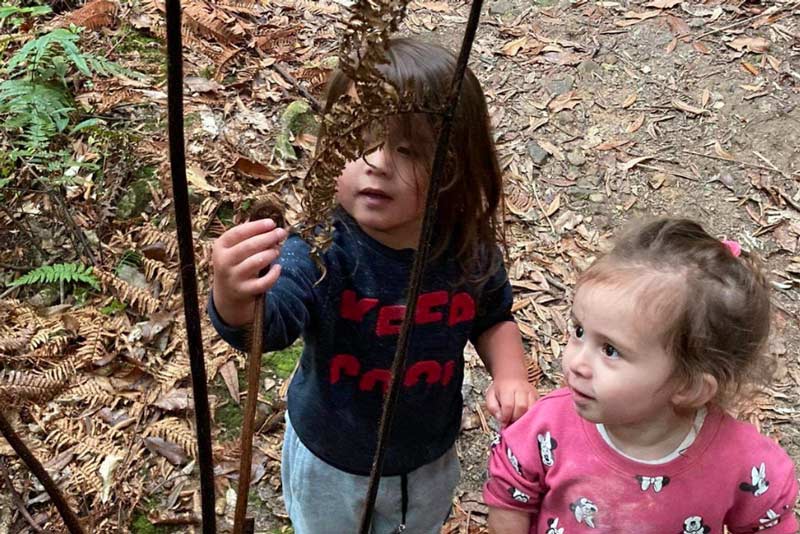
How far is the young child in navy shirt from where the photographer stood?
116 cm

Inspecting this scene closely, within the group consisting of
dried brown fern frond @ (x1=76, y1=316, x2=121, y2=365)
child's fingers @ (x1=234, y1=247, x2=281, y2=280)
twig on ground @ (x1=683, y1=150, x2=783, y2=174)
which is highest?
child's fingers @ (x1=234, y1=247, x2=281, y2=280)

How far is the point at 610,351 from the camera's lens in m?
1.22

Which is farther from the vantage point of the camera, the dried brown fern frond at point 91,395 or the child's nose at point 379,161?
the dried brown fern frond at point 91,395

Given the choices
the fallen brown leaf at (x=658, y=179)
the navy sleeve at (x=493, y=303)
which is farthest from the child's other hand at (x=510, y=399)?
the fallen brown leaf at (x=658, y=179)

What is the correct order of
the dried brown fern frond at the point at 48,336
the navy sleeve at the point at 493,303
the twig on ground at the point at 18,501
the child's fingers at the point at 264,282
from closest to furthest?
the child's fingers at the point at 264,282 < the navy sleeve at the point at 493,303 < the twig on ground at the point at 18,501 < the dried brown fern frond at the point at 48,336

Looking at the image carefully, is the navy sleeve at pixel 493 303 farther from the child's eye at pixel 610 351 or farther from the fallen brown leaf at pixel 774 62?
the fallen brown leaf at pixel 774 62

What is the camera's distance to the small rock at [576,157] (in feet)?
10.3

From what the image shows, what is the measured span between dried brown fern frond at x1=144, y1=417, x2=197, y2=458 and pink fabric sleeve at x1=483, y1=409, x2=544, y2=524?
3.42ft

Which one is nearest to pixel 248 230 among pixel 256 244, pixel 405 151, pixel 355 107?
pixel 256 244

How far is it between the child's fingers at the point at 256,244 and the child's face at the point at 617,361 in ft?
1.80

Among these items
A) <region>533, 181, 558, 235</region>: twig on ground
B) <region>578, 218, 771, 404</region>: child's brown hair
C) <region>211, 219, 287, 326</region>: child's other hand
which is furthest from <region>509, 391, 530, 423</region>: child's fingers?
<region>533, 181, 558, 235</region>: twig on ground

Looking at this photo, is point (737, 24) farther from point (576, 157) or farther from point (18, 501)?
point (18, 501)

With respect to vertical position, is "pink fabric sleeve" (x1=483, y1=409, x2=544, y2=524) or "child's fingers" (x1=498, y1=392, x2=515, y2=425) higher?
"child's fingers" (x1=498, y1=392, x2=515, y2=425)

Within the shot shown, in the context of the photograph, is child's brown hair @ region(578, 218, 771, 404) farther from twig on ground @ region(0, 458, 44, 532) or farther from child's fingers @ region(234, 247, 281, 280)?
twig on ground @ region(0, 458, 44, 532)
